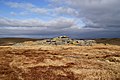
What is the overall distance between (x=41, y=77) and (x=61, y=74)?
3.35 metres

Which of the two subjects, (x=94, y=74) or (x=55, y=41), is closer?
(x=94, y=74)

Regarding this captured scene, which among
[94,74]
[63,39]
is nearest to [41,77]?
[94,74]

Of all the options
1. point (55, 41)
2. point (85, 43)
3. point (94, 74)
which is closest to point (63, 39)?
point (55, 41)

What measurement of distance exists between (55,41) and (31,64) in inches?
2670

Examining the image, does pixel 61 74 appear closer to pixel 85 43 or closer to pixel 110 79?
pixel 110 79

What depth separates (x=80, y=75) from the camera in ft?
102

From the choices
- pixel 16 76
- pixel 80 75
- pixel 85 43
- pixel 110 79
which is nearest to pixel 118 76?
pixel 110 79

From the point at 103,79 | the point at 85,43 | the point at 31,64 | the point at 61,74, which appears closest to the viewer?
the point at 103,79

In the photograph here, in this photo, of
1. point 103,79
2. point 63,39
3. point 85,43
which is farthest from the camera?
point 63,39

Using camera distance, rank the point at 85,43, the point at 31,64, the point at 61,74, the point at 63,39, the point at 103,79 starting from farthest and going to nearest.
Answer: the point at 63,39 < the point at 85,43 < the point at 31,64 < the point at 61,74 < the point at 103,79

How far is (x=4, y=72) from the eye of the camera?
31.5 m

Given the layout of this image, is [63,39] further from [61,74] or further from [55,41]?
[61,74]

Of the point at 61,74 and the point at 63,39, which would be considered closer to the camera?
the point at 61,74

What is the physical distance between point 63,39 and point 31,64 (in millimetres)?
72647
